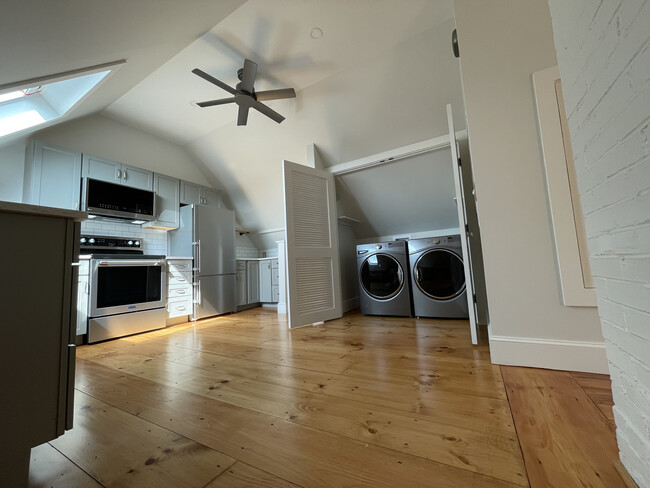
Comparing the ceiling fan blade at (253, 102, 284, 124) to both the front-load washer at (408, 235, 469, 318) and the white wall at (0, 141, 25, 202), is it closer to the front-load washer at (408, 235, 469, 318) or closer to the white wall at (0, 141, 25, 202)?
the front-load washer at (408, 235, 469, 318)

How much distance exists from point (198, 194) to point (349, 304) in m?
2.88

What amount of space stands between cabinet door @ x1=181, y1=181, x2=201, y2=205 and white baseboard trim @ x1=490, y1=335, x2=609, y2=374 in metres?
4.02

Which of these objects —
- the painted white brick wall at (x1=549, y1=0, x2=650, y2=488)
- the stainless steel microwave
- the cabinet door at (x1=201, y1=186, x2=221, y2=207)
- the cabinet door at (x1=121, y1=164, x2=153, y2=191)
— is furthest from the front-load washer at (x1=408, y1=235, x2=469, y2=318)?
the cabinet door at (x1=121, y1=164, x2=153, y2=191)

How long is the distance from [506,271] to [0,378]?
2009mm

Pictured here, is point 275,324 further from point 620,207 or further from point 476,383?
point 620,207

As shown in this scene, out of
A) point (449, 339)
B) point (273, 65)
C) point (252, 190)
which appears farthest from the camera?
point (252, 190)

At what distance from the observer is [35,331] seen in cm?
71

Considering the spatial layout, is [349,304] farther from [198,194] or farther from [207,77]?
[207,77]

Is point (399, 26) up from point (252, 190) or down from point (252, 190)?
up

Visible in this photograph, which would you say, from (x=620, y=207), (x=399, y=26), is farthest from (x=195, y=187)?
(x=620, y=207)

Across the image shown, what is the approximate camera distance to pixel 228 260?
12.6 feet

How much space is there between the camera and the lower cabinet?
124 inches

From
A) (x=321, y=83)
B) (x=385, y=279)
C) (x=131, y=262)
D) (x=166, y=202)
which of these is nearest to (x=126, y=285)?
(x=131, y=262)

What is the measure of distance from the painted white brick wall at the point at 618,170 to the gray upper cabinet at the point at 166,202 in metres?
3.99
